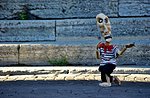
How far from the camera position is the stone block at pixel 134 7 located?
32.4ft

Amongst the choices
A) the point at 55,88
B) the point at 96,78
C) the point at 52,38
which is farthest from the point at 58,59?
the point at 55,88

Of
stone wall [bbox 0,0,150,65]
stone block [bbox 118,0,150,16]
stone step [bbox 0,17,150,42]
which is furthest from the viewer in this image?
stone block [bbox 118,0,150,16]

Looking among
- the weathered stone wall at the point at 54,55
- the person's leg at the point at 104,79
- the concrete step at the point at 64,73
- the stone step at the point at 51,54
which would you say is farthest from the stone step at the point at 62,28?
the person's leg at the point at 104,79

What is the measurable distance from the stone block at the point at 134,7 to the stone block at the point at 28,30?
5.18 ft

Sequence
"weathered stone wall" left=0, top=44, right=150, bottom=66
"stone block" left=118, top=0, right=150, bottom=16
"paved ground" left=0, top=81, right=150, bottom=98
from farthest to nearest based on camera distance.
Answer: "stone block" left=118, top=0, right=150, bottom=16 → "weathered stone wall" left=0, top=44, right=150, bottom=66 → "paved ground" left=0, top=81, right=150, bottom=98

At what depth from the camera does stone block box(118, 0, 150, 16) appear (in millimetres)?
9891

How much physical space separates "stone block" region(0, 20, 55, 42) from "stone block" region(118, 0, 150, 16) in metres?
1.58

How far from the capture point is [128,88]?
705cm

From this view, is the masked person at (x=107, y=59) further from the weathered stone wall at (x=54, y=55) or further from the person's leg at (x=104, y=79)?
the weathered stone wall at (x=54, y=55)

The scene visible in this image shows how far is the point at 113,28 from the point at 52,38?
4.43ft

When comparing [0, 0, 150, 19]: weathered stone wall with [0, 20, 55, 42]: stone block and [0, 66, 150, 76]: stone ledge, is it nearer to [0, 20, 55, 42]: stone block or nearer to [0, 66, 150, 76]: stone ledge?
[0, 20, 55, 42]: stone block

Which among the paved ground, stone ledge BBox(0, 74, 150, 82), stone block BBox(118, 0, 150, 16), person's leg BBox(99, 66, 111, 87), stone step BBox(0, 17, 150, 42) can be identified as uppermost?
stone block BBox(118, 0, 150, 16)

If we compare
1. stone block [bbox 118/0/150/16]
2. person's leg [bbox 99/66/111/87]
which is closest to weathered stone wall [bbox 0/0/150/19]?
stone block [bbox 118/0/150/16]

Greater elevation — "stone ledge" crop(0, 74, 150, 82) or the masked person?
the masked person
